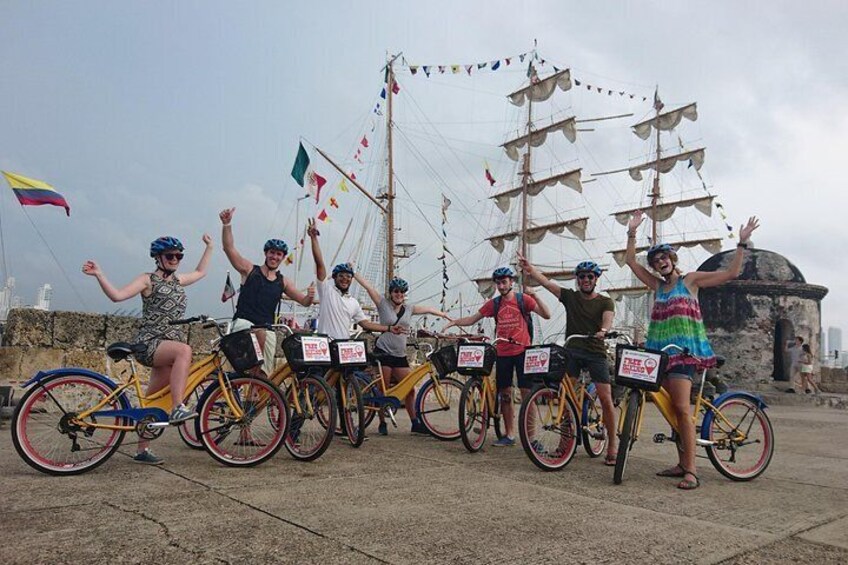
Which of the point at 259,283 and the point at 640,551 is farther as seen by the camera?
the point at 259,283

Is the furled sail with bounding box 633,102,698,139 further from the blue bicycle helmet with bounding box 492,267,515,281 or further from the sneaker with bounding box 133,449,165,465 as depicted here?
the sneaker with bounding box 133,449,165,465

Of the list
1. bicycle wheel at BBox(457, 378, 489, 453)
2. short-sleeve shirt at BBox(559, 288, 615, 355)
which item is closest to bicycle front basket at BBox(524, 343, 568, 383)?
short-sleeve shirt at BBox(559, 288, 615, 355)

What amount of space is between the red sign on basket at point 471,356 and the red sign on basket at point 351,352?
1043mm

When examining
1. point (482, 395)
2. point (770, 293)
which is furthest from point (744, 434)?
point (770, 293)

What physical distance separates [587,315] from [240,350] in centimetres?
305

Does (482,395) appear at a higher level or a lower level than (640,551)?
higher

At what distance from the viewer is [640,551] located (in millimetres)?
2842

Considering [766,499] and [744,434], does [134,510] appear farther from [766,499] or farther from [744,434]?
[744,434]

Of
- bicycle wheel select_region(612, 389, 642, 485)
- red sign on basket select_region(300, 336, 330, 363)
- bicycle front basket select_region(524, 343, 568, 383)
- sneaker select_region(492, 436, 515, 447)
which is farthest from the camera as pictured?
sneaker select_region(492, 436, 515, 447)

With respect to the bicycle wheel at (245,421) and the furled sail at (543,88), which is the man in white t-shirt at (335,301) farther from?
the furled sail at (543,88)

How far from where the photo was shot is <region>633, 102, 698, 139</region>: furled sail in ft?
172

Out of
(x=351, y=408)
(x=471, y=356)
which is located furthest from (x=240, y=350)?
(x=471, y=356)

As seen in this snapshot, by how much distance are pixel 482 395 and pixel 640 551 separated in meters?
3.30

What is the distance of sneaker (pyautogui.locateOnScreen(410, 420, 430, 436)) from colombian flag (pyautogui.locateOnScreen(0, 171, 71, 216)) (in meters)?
5.16
